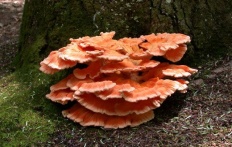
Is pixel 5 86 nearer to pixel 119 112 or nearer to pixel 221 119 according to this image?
pixel 119 112

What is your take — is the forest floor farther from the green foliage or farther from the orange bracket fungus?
the orange bracket fungus

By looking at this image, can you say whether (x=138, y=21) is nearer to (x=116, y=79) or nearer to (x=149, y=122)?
(x=116, y=79)

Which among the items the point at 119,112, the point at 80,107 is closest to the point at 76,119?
the point at 80,107

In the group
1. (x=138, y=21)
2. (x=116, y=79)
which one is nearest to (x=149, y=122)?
(x=116, y=79)

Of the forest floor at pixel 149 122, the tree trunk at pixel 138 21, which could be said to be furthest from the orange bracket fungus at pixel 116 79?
the tree trunk at pixel 138 21

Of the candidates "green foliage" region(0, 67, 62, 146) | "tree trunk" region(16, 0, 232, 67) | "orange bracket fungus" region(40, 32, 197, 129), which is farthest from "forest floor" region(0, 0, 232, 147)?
"tree trunk" region(16, 0, 232, 67)

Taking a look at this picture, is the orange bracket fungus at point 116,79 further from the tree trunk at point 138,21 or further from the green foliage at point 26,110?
the tree trunk at point 138,21

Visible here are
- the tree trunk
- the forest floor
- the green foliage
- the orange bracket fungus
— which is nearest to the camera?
the orange bracket fungus
